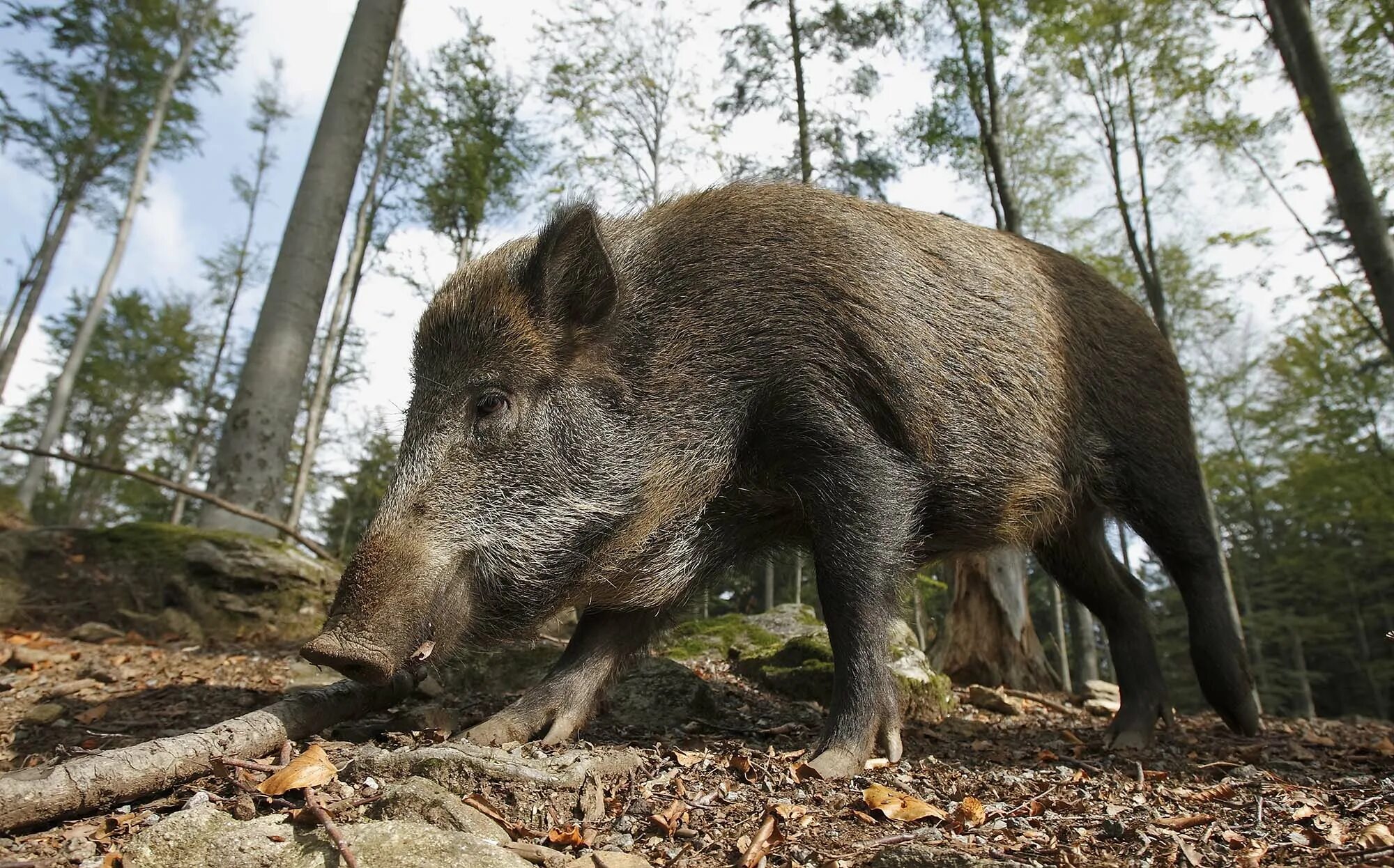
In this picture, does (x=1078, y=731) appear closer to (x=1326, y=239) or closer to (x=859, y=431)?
(x=859, y=431)

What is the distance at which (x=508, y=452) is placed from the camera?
336 cm

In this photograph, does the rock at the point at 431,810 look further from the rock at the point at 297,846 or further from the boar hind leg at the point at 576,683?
the boar hind leg at the point at 576,683

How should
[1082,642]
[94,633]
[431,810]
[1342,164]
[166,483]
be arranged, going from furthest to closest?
1. [1082,642]
2. [1342,164]
3. [94,633]
4. [166,483]
5. [431,810]

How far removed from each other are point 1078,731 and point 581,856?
3809 millimetres

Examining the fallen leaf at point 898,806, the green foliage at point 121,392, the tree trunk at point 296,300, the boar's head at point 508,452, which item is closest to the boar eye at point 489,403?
the boar's head at point 508,452

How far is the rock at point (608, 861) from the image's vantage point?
204cm

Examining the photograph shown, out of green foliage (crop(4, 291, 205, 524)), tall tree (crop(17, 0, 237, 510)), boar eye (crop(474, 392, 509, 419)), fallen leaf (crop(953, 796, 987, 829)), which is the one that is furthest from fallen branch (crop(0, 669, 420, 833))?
green foliage (crop(4, 291, 205, 524))

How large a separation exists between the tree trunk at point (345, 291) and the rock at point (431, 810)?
62.4ft

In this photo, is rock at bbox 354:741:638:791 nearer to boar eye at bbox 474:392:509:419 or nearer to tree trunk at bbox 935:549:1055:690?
boar eye at bbox 474:392:509:419

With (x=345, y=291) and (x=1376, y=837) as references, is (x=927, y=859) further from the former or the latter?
(x=345, y=291)

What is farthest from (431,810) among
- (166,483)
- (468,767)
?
(166,483)

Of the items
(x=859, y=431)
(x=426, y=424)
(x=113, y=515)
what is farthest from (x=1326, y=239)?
(x=113, y=515)

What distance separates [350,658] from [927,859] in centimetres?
183

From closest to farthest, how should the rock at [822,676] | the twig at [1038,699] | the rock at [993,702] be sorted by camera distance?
the rock at [822,676]
the rock at [993,702]
the twig at [1038,699]
